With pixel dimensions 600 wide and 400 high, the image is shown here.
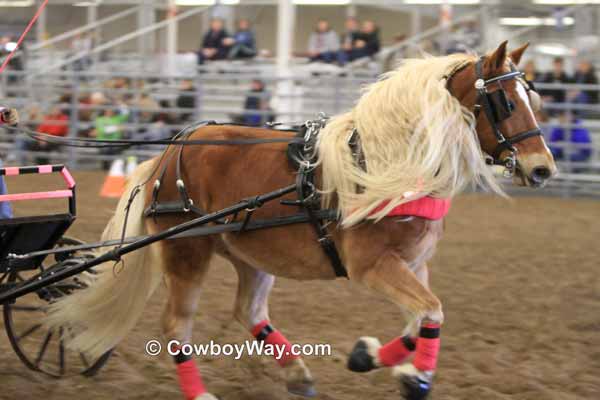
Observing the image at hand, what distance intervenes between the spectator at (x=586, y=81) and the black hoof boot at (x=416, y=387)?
30.2 feet

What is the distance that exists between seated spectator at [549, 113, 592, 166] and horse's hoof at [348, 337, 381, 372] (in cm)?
Result: 844

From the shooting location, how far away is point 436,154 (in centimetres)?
351

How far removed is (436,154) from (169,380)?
1870 millimetres

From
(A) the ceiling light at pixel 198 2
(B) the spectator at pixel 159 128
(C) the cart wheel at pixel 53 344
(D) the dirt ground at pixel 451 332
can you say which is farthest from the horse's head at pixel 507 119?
(A) the ceiling light at pixel 198 2

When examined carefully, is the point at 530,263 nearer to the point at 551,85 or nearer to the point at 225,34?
the point at 551,85

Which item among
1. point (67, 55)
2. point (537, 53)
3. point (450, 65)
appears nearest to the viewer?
point (450, 65)

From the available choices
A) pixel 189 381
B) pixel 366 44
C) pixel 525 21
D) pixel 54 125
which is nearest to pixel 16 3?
pixel 54 125

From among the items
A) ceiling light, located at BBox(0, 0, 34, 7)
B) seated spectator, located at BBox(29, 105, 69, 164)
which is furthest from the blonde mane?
ceiling light, located at BBox(0, 0, 34, 7)

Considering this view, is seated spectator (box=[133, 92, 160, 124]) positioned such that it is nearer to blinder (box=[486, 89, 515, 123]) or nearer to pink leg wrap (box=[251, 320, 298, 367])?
pink leg wrap (box=[251, 320, 298, 367])

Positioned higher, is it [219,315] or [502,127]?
[502,127]

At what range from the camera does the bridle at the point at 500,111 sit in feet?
11.6

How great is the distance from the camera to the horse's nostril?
11.5 ft

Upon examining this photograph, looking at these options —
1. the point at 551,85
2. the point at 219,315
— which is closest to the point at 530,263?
the point at 219,315

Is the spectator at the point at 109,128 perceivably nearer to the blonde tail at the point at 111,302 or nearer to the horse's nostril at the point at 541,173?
the blonde tail at the point at 111,302
